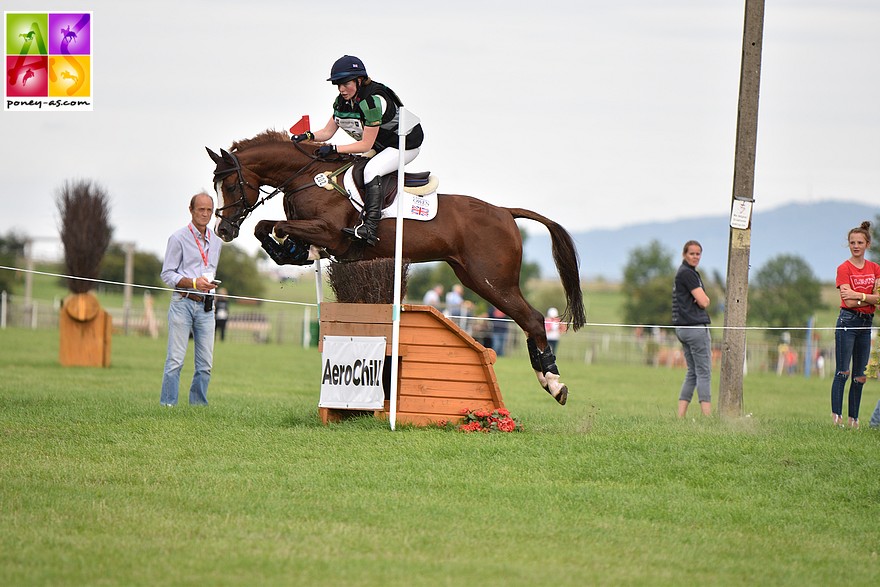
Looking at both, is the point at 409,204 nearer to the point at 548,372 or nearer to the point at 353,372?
the point at 353,372

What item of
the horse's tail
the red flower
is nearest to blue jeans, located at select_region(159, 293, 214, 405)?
the red flower

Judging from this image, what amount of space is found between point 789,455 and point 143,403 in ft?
19.7

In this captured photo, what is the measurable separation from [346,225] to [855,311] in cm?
499

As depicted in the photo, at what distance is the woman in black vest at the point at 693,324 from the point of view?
35.9 feet

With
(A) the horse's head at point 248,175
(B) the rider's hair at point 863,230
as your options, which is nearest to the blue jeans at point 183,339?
(A) the horse's head at point 248,175

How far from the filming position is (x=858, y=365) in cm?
1018

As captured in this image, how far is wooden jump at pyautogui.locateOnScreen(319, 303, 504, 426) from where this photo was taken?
862 cm

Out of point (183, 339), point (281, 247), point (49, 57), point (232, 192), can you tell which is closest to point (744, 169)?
point (281, 247)

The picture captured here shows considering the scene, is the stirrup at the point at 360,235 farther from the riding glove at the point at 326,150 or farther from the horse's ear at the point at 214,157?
the horse's ear at the point at 214,157

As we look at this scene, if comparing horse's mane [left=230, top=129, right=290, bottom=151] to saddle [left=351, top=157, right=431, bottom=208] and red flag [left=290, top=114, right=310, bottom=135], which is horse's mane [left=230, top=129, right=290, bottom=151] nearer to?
red flag [left=290, top=114, right=310, bottom=135]

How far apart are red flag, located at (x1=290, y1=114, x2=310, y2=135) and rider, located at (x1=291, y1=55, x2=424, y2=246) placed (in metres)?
0.40

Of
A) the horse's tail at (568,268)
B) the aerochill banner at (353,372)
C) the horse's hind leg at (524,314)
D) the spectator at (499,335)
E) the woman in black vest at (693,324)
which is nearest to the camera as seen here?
the aerochill banner at (353,372)

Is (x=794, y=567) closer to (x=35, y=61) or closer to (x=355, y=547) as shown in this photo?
(x=355, y=547)

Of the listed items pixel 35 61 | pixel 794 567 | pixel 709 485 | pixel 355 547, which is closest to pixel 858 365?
pixel 709 485
